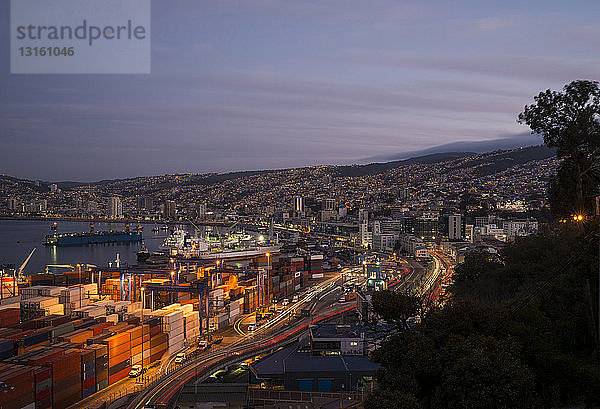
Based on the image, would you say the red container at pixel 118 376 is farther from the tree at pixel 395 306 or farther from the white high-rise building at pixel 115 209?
the white high-rise building at pixel 115 209

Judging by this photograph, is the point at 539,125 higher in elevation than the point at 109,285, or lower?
higher

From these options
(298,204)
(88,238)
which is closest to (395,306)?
(88,238)

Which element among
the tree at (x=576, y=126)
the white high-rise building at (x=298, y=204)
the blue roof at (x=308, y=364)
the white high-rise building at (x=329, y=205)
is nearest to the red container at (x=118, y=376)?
the blue roof at (x=308, y=364)

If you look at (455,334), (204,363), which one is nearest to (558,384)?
(455,334)

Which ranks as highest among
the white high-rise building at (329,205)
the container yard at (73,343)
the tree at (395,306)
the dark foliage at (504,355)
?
the tree at (395,306)

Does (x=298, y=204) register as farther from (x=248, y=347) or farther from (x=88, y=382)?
(x=88, y=382)

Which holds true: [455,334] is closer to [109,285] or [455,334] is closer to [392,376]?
[392,376]

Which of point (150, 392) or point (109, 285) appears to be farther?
point (109, 285)
